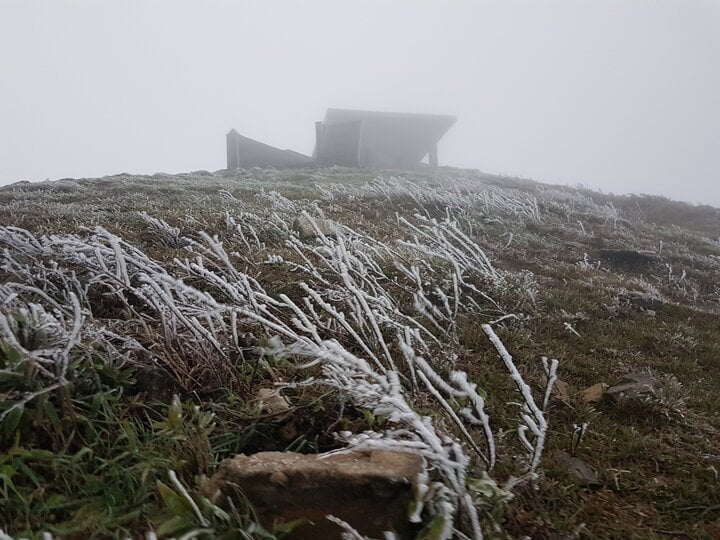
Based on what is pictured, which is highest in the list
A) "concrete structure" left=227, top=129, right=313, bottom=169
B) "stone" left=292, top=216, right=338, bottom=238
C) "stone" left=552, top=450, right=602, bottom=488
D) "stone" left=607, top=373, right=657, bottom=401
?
"concrete structure" left=227, top=129, right=313, bottom=169

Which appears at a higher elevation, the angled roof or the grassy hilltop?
the angled roof

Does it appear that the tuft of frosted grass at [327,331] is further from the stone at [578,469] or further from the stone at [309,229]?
the stone at [309,229]

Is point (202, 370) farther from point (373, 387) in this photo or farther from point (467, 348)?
point (467, 348)

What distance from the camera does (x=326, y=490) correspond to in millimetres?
1409

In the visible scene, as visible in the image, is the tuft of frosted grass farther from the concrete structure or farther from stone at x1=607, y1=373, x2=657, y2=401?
the concrete structure

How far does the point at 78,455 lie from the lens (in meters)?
1.65

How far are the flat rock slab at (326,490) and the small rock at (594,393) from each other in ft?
5.27

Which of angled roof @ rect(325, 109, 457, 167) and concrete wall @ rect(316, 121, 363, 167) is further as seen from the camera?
angled roof @ rect(325, 109, 457, 167)

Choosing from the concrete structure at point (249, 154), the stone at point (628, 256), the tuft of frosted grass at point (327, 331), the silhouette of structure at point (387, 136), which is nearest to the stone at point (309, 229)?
the tuft of frosted grass at point (327, 331)

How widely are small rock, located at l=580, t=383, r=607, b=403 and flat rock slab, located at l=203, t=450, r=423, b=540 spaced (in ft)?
5.27

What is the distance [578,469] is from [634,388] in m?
0.97

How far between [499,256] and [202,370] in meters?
5.12

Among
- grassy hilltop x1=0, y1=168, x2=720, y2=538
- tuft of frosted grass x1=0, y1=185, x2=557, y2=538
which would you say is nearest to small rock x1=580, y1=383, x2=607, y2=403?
grassy hilltop x1=0, y1=168, x2=720, y2=538

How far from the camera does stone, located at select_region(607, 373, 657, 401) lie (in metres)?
2.56
